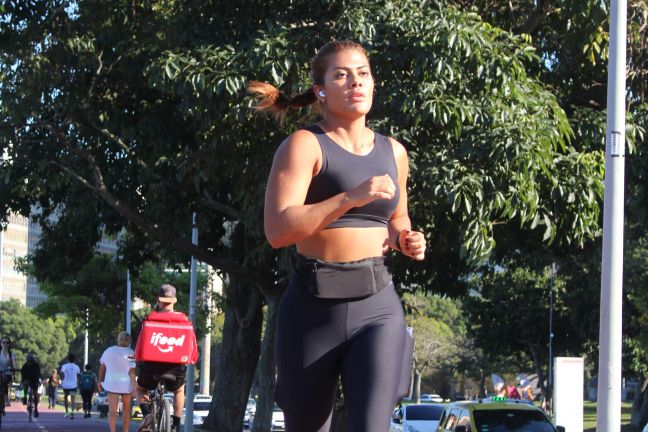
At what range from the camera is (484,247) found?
13477 millimetres

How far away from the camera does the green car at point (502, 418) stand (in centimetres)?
1620

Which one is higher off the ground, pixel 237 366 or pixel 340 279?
pixel 340 279

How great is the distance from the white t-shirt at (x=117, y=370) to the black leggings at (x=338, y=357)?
1005 cm

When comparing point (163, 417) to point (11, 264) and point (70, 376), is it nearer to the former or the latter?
point (70, 376)

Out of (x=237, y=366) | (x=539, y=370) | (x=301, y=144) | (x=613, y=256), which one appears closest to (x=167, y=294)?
(x=613, y=256)

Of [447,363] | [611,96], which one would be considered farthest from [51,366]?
[611,96]

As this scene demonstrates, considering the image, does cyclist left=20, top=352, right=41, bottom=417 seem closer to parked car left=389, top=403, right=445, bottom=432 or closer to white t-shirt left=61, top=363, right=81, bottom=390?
white t-shirt left=61, top=363, right=81, bottom=390

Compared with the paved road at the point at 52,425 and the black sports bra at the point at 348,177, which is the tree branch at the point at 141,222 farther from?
the black sports bra at the point at 348,177

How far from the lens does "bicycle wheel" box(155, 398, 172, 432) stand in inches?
457

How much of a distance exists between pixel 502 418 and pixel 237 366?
7.85 meters

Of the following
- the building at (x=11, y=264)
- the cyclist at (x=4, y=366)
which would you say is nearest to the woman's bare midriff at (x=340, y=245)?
Answer: the cyclist at (x=4, y=366)

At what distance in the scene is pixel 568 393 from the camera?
17.4 meters

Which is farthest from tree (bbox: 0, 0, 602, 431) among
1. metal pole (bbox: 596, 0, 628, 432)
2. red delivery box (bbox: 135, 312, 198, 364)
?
red delivery box (bbox: 135, 312, 198, 364)

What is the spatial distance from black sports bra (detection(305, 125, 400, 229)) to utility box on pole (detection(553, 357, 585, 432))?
14094mm
